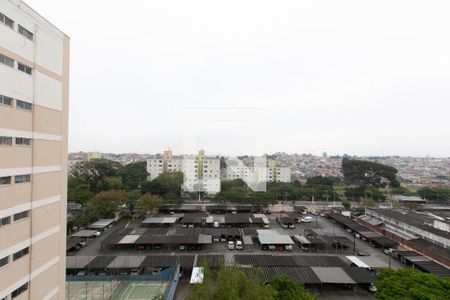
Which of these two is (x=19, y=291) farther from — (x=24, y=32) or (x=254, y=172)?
(x=254, y=172)

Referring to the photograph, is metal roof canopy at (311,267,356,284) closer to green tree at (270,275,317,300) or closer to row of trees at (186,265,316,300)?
green tree at (270,275,317,300)

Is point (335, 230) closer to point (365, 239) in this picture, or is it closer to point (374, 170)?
point (365, 239)

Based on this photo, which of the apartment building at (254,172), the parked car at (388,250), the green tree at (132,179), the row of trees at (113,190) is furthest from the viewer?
the apartment building at (254,172)

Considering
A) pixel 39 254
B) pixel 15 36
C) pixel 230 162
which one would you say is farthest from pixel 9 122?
pixel 230 162

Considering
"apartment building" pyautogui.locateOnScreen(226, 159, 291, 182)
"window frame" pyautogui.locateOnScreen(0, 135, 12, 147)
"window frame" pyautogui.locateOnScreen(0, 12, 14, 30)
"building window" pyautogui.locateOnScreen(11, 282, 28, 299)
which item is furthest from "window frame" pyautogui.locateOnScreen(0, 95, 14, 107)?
"apartment building" pyautogui.locateOnScreen(226, 159, 291, 182)

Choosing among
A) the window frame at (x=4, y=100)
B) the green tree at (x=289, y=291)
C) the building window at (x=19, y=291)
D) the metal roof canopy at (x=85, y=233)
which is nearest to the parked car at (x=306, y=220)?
the green tree at (x=289, y=291)

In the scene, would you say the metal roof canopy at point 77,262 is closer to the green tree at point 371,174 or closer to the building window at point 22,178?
the building window at point 22,178
